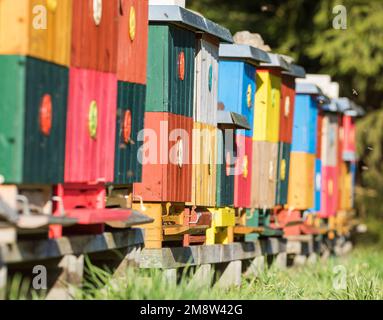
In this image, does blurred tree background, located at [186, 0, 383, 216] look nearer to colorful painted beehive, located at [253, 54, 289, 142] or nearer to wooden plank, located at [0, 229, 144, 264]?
colorful painted beehive, located at [253, 54, 289, 142]

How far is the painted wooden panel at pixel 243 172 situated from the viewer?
51.7 ft

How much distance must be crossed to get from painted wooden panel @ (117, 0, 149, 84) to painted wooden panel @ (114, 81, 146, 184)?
0.11 m

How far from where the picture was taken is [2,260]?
28.7ft

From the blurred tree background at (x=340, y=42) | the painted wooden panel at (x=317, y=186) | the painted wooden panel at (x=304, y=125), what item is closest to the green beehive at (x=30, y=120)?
the painted wooden panel at (x=304, y=125)

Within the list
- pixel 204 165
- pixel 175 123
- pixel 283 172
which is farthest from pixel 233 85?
pixel 283 172

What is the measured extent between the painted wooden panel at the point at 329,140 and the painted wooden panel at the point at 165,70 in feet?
31.8

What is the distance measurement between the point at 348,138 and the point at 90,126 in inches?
622

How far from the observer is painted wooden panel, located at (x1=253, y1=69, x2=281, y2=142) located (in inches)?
669

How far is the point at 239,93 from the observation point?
1566 cm

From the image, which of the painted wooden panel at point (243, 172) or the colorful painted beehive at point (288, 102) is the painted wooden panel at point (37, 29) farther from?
the colorful painted beehive at point (288, 102)

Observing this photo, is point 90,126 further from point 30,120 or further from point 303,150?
point 303,150

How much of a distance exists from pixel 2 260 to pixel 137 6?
13.2ft

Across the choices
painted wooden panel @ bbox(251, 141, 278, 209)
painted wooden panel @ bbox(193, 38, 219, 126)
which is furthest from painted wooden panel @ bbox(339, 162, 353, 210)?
painted wooden panel @ bbox(193, 38, 219, 126)
